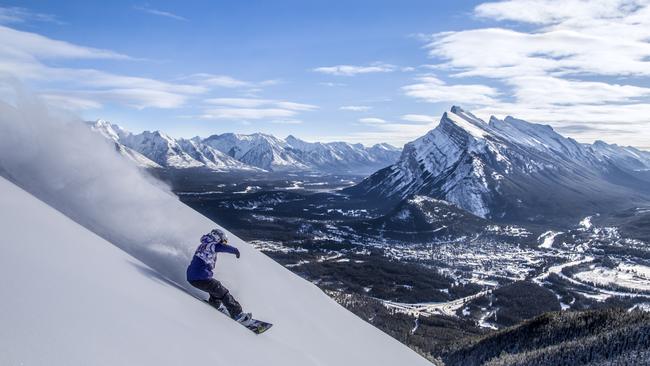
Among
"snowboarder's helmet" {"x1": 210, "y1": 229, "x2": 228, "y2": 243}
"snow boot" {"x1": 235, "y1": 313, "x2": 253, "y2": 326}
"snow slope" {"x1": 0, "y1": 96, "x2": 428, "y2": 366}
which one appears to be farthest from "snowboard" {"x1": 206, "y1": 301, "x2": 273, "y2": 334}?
"snowboarder's helmet" {"x1": 210, "y1": 229, "x2": 228, "y2": 243}

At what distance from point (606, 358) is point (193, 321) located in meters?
23.7

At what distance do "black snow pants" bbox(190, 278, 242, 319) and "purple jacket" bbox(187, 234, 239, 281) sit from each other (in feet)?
0.53

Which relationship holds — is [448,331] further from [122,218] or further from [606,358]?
[122,218]

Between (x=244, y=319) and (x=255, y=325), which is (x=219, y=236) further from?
(x=255, y=325)

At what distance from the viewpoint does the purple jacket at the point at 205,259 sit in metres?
12.2

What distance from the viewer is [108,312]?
8258 millimetres

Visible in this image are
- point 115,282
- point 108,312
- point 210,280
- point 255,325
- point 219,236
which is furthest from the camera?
point 219,236

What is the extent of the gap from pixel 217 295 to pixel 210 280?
18.3 inches

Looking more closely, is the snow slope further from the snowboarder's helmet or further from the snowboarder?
the snowboarder's helmet

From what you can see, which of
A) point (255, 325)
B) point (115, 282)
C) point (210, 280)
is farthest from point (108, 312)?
point (255, 325)

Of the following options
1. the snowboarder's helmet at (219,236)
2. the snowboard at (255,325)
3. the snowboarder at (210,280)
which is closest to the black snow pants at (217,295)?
the snowboarder at (210,280)

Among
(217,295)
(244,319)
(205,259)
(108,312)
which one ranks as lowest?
(244,319)

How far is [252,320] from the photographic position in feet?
41.2

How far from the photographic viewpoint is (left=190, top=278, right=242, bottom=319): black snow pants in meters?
12.3
